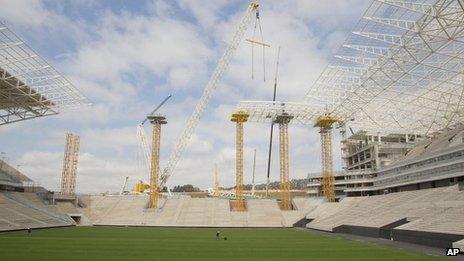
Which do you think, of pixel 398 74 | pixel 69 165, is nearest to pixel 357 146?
pixel 398 74

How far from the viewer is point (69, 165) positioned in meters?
120

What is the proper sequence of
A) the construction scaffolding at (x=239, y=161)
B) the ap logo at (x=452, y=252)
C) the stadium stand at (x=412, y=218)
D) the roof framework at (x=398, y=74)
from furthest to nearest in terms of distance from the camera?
the construction scaffolding at (x=239, y=161)
the roof framework at (x=398, y=74)
the stadium stand at (x=412, y=218)
the ap logo at (x=452, y=252)

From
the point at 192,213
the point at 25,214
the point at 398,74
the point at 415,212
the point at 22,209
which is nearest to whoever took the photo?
the point at 415,212

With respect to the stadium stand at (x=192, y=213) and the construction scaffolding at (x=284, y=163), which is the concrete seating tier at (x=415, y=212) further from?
the construction scaffolding at (x=284, y=163)

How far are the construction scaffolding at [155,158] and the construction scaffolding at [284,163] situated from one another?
→ 27323 millimetres

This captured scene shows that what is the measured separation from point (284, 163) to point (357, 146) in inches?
1280

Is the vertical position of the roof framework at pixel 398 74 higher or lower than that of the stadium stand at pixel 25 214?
higher

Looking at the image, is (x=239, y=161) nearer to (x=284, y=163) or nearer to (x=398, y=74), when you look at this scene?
(x=284, y=163)

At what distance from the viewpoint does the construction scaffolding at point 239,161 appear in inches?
3593

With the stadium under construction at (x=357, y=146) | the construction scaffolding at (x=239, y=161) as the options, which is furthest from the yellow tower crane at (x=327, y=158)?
the construction scaffolding at (x=239, y=161)

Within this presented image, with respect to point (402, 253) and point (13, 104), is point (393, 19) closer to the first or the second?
point (402, 253)

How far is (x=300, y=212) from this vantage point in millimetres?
89250

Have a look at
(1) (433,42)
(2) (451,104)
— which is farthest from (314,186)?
(1) (433,42)

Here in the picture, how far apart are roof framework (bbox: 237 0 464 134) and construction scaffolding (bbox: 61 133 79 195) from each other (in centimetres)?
5763
